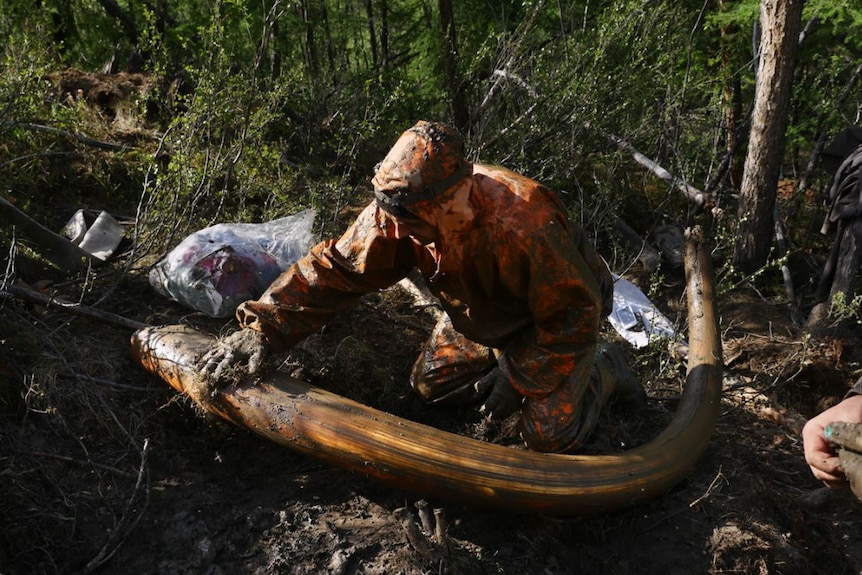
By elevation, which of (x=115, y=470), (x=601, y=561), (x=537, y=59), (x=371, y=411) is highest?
(x=537, y=59)

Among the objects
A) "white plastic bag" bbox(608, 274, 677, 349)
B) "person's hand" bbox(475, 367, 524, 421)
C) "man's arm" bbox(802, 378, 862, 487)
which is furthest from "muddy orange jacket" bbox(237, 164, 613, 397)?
"white plastic bag" bbox(608, 274, 677, 349)

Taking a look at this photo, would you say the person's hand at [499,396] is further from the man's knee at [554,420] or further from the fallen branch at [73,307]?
the fallen branch at [73,307]

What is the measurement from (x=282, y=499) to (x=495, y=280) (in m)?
1.24

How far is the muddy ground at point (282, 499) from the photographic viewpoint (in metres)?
2.39

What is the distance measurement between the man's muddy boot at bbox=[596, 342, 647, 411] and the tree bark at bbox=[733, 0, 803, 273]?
5.23 feet

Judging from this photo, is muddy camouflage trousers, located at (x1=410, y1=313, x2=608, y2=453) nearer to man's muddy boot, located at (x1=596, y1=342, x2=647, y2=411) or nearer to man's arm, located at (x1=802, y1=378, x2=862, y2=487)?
man's muddy boot, located at (x1=596, y1=342, x2=647, y2=411)

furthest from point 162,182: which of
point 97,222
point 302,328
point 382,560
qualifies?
point 382,560

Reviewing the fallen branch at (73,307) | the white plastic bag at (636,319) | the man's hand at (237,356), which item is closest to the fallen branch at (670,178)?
the white plastic bag at (636,319)

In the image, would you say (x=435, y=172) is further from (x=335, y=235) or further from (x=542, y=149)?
(x=542, y=149)

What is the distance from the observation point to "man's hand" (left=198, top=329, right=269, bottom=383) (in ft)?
8.74

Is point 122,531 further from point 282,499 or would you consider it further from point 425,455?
point 425,455

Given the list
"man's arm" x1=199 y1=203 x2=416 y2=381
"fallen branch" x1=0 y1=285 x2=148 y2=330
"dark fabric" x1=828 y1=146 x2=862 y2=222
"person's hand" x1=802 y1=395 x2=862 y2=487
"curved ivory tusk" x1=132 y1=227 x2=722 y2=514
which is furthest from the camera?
"dark fabric" x1=828 y1=146 x2=862 y2=222

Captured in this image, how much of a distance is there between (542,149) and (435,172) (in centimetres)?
323

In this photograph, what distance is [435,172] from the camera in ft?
7.08
